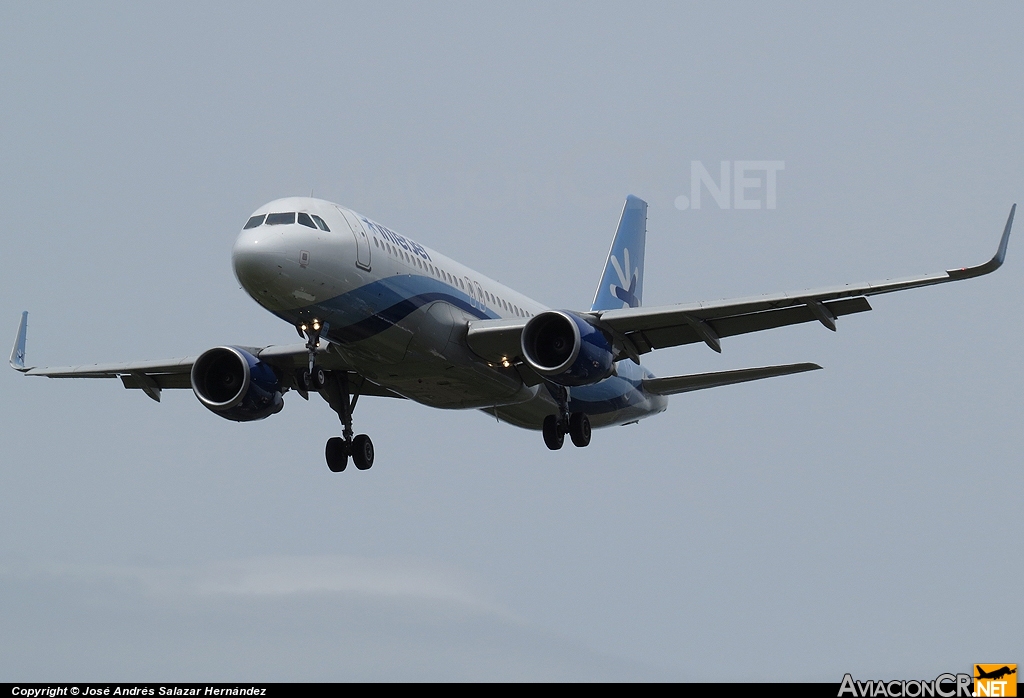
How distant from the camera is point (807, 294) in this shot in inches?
1320

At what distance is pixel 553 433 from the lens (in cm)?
3969

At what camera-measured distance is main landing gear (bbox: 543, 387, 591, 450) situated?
39688 mm

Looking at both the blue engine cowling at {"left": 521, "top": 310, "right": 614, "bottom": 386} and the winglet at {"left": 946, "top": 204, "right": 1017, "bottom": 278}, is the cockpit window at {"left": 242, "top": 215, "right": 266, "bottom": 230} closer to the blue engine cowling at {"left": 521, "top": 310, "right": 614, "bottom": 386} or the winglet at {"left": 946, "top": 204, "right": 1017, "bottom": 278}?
the blue engine cowling at {"left": 521, "top": 310, "right": 614, "bottom": 386}

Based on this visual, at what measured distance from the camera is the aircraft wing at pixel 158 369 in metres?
37.8

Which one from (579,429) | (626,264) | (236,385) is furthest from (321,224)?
(626,264)

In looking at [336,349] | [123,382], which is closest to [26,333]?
[123,382]

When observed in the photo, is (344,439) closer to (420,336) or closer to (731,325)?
(420,336)

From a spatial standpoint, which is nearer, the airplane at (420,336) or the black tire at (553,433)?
the airplane at (420,336)

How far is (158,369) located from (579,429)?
11.4 metres

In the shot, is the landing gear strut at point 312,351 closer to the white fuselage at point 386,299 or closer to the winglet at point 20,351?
the white fuselage at point 386,299

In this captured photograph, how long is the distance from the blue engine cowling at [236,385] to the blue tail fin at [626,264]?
12280mm

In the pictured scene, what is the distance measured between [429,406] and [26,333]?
12013 mm

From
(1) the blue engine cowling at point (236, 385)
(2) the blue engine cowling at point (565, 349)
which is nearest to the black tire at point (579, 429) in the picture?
(2) the blue engine cowling at point (565, 349)

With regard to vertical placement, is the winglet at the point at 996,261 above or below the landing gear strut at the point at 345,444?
above
